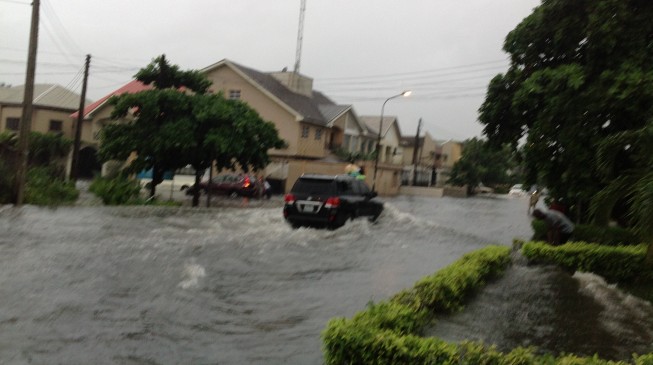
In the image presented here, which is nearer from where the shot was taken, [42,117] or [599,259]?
[599,259]

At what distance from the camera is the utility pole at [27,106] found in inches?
714

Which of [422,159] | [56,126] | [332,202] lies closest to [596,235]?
[332,202]

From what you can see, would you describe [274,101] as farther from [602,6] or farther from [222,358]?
[222,358]

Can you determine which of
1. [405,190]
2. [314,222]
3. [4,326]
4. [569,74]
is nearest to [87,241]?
[314,222]

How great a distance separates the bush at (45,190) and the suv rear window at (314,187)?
325 inches

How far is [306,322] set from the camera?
306 inches

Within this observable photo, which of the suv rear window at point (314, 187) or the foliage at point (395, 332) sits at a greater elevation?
the suv rear window at point (314, 187)

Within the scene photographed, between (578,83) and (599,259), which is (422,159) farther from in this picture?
(599,259)

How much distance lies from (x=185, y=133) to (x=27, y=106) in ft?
17.1

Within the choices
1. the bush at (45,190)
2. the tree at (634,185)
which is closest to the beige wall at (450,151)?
the bush at (45,190)

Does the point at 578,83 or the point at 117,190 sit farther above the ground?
the point at 578,83

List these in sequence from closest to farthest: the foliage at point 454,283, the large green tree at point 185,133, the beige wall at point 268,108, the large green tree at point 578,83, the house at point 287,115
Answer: the foliage at point 454,283
the large green tree at point 578,83
the large green tree at point 185,133
the house at point 287,115
the beige wall at point 268,108

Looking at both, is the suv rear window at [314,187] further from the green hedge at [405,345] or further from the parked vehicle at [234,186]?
the parked vehicle at [234,186]

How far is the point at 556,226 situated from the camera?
1440 centimetres
